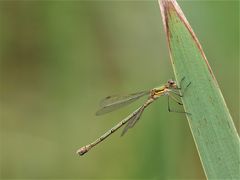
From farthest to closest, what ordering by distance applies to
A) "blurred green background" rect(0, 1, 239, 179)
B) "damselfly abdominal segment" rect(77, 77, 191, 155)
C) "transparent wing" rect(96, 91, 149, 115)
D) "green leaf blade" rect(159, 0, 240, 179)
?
"blurred green background" rect(0, 1, 239, 179) < "transparent wing" rect(96, 91, 149, 115) < "damselfly abdominal segment" rect(77, 77, 191, 155) < "green leaf blade" rect(159, 0, 240, 179)

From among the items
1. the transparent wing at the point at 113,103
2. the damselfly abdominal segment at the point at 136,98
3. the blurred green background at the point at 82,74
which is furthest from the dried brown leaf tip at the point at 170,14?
the blurred green background at the point at 82,74

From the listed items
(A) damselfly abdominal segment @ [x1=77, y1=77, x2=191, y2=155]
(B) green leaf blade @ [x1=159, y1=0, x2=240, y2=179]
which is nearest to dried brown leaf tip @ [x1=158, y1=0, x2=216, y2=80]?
(B) green leaf blade @ [x1=159, y1=0, x2=240, y2=179]

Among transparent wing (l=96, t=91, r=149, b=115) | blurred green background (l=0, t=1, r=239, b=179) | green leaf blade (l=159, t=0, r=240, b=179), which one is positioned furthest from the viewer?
blurred green background (l=0, t=1, r=239, b=179)

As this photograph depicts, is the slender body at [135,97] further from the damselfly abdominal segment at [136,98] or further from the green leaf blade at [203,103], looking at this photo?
the green leaf blade at [203,103]

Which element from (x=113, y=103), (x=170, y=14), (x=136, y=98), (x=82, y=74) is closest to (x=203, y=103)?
(x=170, y=14)

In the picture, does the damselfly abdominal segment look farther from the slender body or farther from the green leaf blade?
the green leaf blade

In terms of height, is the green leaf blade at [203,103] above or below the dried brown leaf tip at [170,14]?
below

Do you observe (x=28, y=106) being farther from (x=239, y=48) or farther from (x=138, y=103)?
(x=239, y=48)

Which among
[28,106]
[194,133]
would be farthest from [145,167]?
[28,106]

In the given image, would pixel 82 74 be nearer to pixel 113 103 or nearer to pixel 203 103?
pixel 113 103
